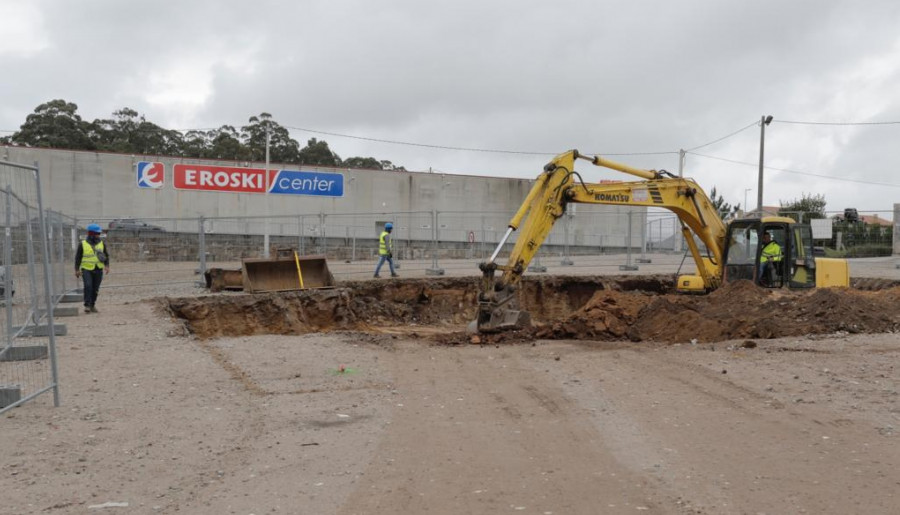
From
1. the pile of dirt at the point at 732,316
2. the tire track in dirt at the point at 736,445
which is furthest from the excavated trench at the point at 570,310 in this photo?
the tire track in dirt at the point at 736,445

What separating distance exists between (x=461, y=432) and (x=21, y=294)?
5.57m

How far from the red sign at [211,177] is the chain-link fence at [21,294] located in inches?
1283

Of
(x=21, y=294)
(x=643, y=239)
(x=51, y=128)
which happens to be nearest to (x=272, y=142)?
(x=51, y=128)

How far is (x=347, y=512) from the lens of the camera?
4.39 meters

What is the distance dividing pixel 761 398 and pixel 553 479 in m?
3.43

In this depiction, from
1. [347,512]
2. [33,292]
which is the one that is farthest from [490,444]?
[33,292]

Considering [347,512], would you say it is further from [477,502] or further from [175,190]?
[175,190]

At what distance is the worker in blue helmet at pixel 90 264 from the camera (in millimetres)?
13586

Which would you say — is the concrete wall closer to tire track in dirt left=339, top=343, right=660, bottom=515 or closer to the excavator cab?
the excavator cab

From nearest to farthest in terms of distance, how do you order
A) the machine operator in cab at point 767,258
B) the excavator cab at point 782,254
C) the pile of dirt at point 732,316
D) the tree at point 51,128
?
the pile of dirt at point 732,316 < the excavator cab at point 782,254 < the machine operator in cab at point 767,258 < the tree at point 51,128

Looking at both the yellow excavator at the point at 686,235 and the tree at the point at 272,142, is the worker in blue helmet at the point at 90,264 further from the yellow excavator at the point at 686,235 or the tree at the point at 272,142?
the tree at the point at 272,142

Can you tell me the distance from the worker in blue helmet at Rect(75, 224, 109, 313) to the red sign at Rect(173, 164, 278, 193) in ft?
91.4

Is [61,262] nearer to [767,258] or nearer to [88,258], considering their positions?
[88,258]

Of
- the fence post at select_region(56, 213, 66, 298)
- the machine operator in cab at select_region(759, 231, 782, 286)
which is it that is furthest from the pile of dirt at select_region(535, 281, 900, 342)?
the fence post at select_region(56, 213, 66, 298)
